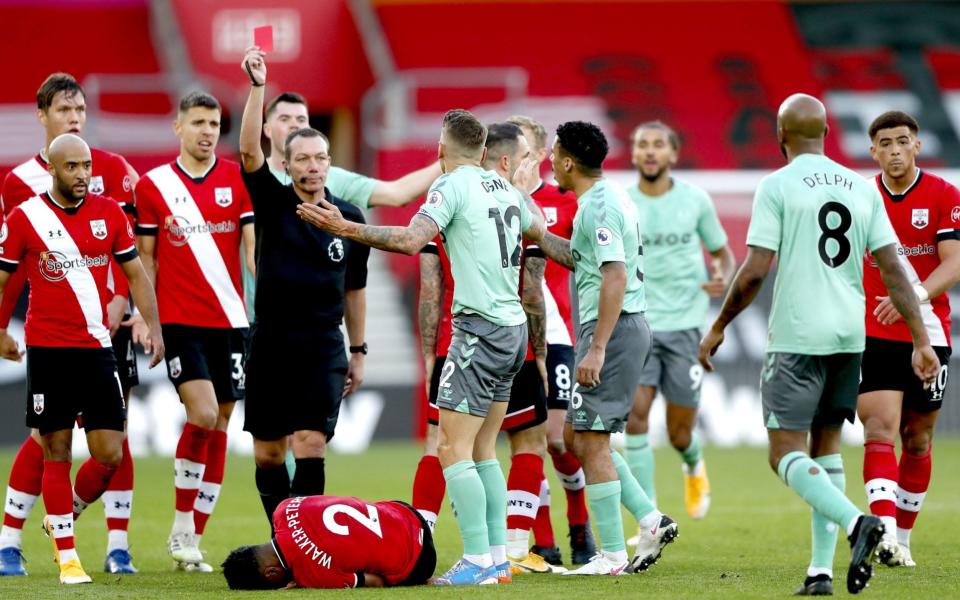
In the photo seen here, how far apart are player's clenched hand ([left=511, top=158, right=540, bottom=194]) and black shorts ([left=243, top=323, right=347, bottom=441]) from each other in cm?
133

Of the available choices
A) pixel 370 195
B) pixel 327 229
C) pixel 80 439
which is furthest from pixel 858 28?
pixel 327 229

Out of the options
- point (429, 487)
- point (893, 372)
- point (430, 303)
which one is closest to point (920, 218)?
point (893, 372)

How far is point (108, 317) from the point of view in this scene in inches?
340

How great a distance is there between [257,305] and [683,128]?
17732mm

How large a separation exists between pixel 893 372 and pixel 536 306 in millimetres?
2066

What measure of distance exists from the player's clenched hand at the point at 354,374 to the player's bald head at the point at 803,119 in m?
2.92

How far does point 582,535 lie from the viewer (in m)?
9.04

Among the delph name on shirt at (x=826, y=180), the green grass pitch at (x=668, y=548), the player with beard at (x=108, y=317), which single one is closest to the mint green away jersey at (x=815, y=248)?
the delph name on shirt at (x=826, y=180)

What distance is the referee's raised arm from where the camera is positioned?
7699mm

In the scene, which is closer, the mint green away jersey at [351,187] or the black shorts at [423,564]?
the black shorts at [423,564]

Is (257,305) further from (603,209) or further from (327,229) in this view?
(603,209)

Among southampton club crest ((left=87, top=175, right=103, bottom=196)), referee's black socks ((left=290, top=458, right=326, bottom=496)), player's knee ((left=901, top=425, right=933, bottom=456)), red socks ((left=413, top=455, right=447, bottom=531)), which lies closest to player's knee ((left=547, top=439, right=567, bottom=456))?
red socks ((left=413, top=455, right=447, bottom=531))

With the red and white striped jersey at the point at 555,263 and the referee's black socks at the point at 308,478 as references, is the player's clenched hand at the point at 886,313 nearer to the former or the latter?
the red and white striped jersey at the point at 555,263

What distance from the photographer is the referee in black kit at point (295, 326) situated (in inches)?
319
